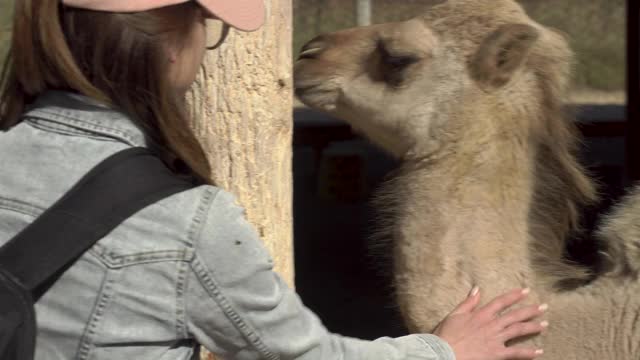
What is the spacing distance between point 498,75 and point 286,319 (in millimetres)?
1481

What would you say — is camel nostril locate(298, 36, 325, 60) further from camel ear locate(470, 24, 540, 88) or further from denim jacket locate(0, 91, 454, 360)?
denim jacket locate(0, 91, 454, 360)

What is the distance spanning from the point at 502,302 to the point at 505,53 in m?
0.73

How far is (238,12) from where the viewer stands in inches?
78.4

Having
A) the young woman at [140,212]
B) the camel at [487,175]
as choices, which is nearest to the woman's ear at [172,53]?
the young woman at [140,212]

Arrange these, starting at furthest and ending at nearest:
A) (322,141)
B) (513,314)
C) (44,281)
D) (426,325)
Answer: (322,141), (426,325), (513,314), (44,281)

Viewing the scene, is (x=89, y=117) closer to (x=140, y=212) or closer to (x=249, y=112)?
(x=140, y=212)

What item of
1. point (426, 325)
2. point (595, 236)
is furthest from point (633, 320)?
point (426, 325)

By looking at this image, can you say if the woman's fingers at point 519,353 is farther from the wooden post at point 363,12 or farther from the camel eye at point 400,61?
the wooden post at point 363,12

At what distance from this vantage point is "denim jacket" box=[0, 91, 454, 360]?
6.18ft

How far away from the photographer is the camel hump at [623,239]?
3.11 meters

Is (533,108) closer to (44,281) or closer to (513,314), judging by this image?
(513,314)

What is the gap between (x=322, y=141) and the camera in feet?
30.8

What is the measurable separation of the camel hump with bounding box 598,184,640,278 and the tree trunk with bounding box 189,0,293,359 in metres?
0.82

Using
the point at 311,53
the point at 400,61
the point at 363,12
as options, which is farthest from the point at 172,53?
the point at 363,12
